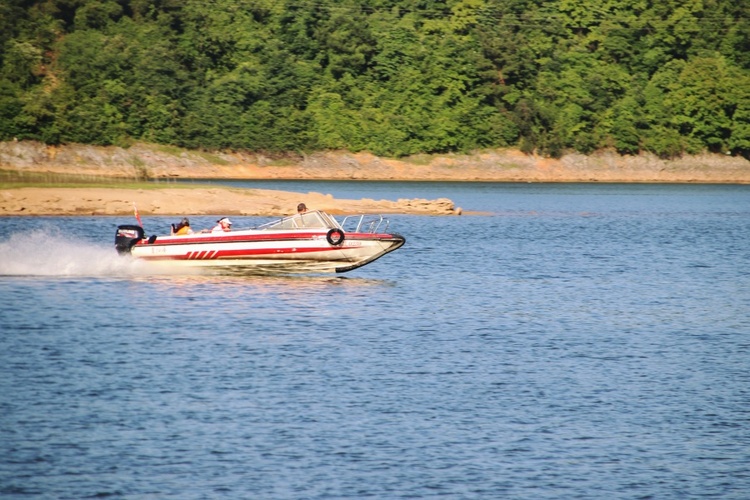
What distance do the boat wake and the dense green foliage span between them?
69.7 metres

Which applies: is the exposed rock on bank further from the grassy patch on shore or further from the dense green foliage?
the grassy patch on shore

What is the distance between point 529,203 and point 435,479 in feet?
270

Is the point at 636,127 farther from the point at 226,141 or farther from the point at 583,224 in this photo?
the point at 583,224

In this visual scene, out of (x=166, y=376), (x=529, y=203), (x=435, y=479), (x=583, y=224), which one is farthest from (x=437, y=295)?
(x=529, y=203)

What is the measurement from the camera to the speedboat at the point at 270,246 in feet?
127

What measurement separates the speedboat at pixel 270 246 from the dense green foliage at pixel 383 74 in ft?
256

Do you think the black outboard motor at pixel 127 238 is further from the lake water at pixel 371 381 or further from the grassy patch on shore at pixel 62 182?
the grassy patch on shore at pixel 62 182

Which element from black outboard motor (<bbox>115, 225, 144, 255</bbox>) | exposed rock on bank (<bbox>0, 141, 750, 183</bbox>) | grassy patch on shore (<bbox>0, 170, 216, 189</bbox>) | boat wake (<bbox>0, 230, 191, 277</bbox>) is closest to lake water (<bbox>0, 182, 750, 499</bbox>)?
boat wake (<bbox>0, 230, 191, 277</bbox>)

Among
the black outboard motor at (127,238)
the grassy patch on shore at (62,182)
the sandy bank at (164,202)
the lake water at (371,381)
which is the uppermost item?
the black outboard motor at (127,238)

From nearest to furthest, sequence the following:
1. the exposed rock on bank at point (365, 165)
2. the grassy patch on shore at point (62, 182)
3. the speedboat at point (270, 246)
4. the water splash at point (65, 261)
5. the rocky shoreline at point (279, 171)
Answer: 1. the speedboat at point (270, 246)
2. the water splash at point (65, 261)
3. the rocky shoreline at point (279, 171)
4. the grassy patch on shore at point (62, 182)
5. the exposed rock on bank at point (365, 165)

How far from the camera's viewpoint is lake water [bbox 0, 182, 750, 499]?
18.7 m

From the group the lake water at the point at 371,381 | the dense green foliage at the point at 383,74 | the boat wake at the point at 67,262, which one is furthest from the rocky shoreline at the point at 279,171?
the boat wake at the point at 67,262

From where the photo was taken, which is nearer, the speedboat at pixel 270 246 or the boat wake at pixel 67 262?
the speedboat at pixel 270 246

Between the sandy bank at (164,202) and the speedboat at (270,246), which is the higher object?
the speedboat at (270,246)
